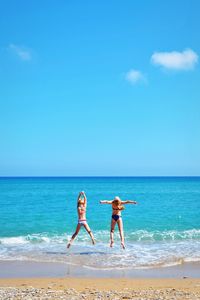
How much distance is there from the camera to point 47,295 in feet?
28.9

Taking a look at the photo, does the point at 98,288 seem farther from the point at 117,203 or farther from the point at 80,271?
the point at 117,203

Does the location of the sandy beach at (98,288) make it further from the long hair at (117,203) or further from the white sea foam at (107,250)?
the long hair at (117,203)

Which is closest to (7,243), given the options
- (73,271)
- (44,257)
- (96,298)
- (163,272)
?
(44,257)

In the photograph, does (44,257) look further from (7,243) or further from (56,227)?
(56,227)

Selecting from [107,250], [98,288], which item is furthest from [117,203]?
[98,288]

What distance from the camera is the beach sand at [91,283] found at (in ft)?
28.9

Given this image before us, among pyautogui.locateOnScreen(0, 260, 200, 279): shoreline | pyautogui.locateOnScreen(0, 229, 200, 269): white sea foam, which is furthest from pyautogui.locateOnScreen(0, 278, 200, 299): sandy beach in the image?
pyautogui.locateOnScreen(0, 229, 200, 269): white sea foam

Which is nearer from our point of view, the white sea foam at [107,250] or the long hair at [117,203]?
the white sea foam at [107,250]

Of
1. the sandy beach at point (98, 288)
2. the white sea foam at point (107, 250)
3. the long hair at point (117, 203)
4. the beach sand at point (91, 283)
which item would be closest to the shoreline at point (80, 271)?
the beach sand at point (91, 283)

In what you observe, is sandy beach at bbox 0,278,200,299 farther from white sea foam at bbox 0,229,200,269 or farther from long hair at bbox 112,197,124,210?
long hair at bbox 112,197,124,210

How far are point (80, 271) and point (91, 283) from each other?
5.64ft

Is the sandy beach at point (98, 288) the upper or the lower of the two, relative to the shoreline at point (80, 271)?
upper

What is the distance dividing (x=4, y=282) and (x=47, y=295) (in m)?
2.03

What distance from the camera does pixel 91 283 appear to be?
399 inches
